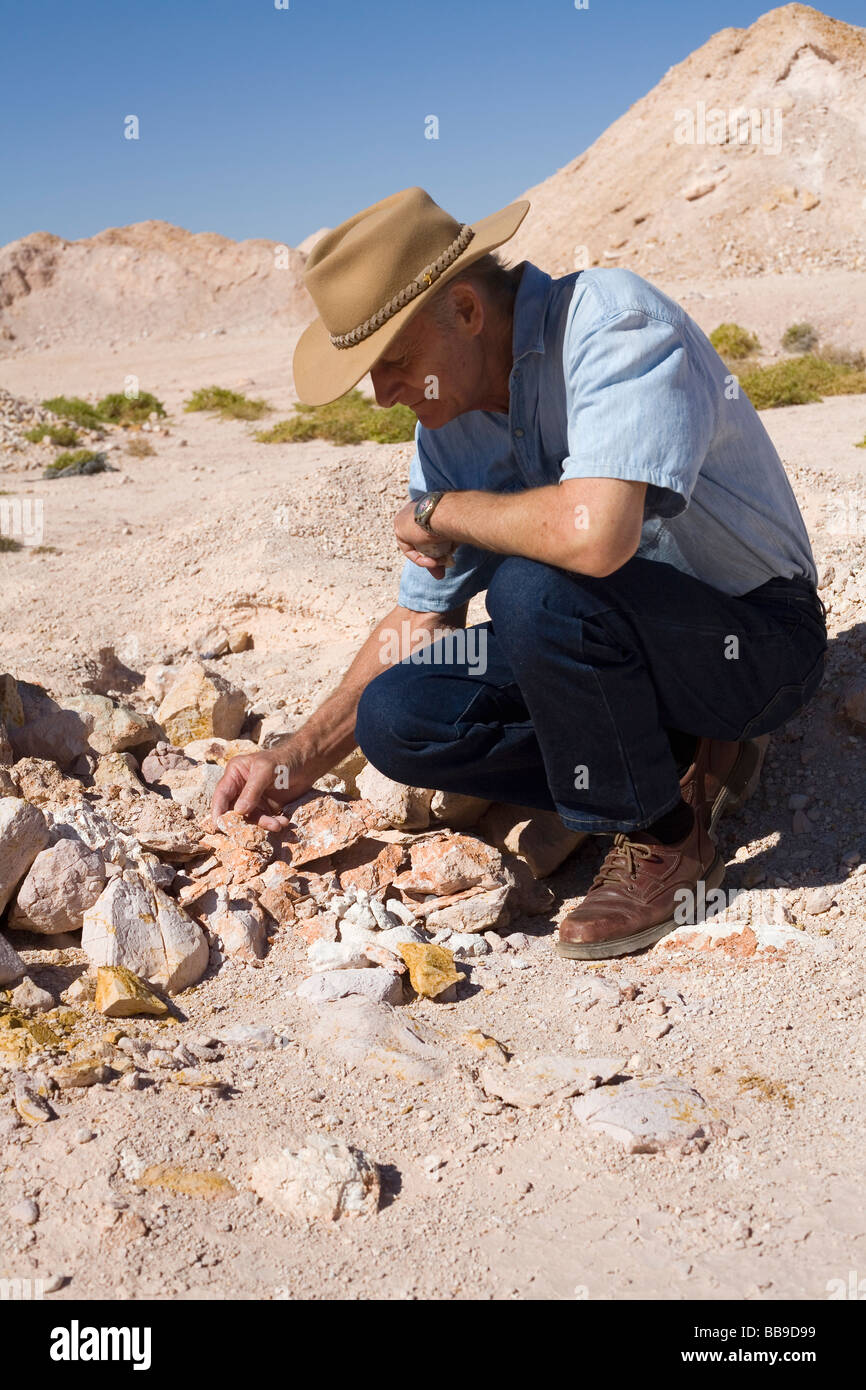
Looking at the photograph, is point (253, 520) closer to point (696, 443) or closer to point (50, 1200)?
point (696, 443)

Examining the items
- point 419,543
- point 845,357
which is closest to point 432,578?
point 419,543

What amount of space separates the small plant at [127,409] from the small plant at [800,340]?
7.35m

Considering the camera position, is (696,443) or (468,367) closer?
(696,443)

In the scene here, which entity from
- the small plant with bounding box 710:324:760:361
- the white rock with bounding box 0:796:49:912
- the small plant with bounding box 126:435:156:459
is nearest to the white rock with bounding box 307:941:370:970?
the white rock with bounding box 0:796:49:912

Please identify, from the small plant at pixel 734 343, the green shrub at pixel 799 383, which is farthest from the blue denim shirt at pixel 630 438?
the small plant at pixel 734 343

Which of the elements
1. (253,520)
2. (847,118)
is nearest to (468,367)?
(253,520)

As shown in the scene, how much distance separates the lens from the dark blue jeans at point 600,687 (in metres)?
2.37

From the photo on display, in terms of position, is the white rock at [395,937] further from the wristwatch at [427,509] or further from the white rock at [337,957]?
the wristwatch at [427,509]

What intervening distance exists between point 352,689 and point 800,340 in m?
12.5

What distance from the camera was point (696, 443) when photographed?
216 cm

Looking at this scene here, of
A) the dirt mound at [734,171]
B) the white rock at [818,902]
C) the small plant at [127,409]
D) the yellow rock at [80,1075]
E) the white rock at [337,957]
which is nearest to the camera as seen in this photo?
the yellow rock at [80,1075]

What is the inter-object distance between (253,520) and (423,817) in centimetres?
292

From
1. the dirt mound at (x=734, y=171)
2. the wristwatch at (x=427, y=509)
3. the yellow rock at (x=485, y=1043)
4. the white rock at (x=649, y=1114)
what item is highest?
the dirt mound at (x=734, y=171)

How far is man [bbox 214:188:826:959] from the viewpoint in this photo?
217 centimetres
